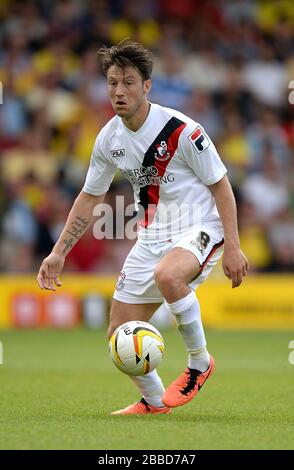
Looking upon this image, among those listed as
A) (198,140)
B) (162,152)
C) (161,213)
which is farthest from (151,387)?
(198,140)

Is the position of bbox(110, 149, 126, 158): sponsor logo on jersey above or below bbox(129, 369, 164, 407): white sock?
above

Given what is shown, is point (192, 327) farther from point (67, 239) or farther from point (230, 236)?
point (67, 239)

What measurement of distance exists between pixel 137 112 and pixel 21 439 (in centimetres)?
229

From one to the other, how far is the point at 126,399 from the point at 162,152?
6.70ft

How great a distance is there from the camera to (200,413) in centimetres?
660

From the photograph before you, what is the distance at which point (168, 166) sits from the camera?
253 inches

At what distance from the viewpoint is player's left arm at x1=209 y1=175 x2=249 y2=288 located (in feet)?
20.0

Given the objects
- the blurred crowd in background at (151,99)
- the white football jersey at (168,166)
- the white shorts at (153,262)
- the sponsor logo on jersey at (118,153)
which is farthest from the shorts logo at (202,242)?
the blurred crowd in background at (151,99)

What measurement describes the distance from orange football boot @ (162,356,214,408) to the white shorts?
1.80 feet

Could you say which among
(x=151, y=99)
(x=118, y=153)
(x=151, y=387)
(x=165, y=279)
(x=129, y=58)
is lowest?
(x=151, y=387)

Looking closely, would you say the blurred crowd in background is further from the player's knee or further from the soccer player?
the player's knee

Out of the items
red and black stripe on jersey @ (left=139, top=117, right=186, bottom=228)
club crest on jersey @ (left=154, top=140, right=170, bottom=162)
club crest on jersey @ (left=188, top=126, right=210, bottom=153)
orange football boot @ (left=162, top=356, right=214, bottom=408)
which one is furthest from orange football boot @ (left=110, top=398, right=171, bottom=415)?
club crest on jersey @ (left=188, top=126, right=210, bottom=153)

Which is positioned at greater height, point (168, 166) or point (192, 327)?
point (168, 166)

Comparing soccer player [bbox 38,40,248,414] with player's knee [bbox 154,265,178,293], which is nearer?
player's knee [bbox 154,265,178,293]
